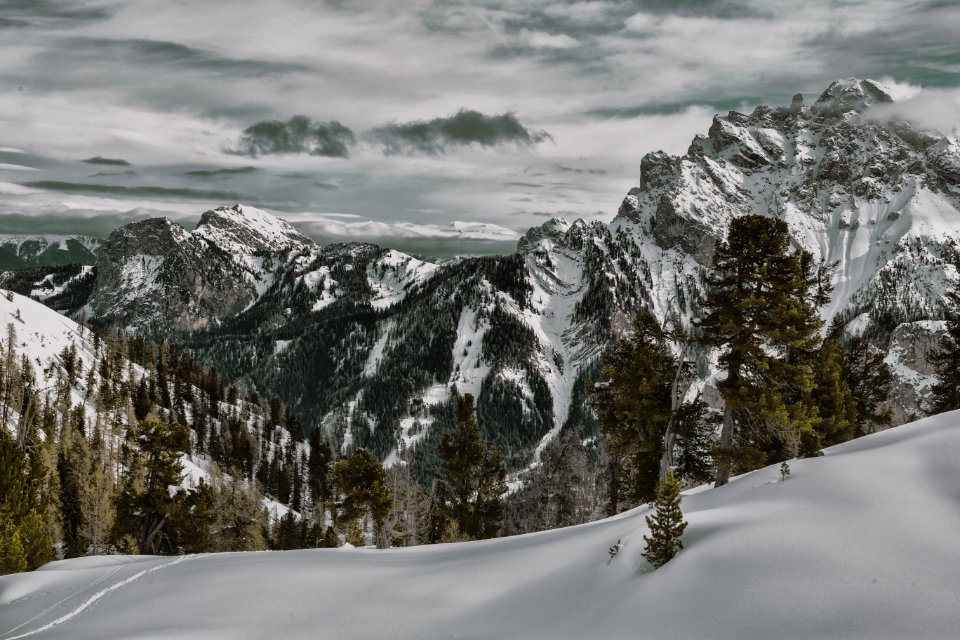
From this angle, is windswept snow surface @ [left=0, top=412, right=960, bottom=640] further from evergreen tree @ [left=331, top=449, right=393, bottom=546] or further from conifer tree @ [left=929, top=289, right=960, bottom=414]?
conifer tree @ [left=929, top=289, right=960, bottom=414]

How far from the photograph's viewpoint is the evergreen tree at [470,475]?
122 ft

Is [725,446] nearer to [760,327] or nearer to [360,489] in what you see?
[760,327]

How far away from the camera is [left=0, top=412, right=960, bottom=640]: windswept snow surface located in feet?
28.8

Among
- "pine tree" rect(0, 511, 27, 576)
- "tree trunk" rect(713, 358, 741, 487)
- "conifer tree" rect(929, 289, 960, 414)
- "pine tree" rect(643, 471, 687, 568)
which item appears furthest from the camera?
"conifer tree" rect(929, 289, 960, 414)

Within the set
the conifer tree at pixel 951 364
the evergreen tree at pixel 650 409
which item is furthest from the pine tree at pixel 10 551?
the conifer tree at pixel 951 364

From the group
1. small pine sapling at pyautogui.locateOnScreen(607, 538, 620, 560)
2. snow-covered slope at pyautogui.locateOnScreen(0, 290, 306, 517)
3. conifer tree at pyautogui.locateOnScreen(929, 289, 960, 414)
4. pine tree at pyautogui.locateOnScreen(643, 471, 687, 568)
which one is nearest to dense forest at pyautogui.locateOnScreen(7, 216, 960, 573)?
conifer tree at pyautogui.locateOnScreen(929, 289, 960, 414)

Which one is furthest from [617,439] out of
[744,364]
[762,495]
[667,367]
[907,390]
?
[907,390]

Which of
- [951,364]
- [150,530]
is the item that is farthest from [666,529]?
[150,530]

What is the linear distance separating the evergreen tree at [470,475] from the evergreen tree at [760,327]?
1718cm

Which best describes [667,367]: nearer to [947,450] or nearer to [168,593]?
[947,450]

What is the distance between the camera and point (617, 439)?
29.0 m

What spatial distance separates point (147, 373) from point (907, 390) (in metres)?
231

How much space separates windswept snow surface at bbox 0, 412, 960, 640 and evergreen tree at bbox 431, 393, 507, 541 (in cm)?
1709

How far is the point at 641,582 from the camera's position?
1128 centimetres
